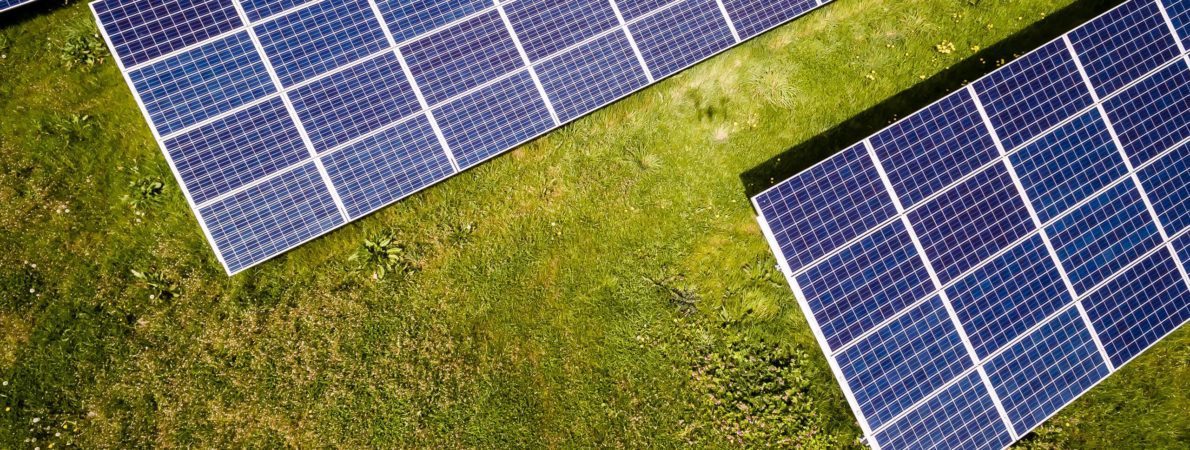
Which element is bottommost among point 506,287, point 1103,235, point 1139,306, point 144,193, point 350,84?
point 1139,306

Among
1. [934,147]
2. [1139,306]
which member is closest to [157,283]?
[934,147]

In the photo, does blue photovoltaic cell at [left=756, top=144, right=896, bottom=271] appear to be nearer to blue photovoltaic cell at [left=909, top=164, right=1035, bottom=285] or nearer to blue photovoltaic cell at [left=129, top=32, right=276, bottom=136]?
blue photovoltaic cell at [left=909, top=164, right=1035, bottom=285]

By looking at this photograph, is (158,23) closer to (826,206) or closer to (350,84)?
(350,84)

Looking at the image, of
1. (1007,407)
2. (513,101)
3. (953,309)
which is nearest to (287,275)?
(513,101)

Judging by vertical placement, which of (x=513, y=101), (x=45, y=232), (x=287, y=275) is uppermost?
(x=45, y=232)

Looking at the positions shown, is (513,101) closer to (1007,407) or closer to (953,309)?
(953,309)
